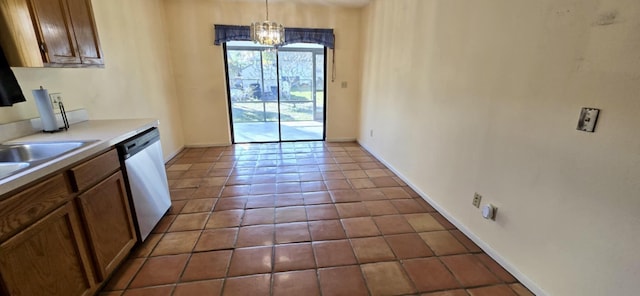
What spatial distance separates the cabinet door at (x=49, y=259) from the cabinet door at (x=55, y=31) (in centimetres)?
101

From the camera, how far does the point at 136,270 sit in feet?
6.13

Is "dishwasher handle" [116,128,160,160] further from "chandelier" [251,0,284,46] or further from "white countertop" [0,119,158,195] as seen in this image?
"chandelier" [251,0,284,46]

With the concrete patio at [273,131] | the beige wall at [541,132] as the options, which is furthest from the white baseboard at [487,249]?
the concrete patio at [273,131]

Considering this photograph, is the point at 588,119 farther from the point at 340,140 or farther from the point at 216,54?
the point at 216,54

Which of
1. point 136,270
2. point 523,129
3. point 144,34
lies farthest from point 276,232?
point 144,34

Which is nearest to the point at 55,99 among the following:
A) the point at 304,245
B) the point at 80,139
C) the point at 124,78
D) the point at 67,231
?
the point at 80,139

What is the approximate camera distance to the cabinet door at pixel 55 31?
63.0 inches

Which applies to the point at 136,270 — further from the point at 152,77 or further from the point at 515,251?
the point at 152,77

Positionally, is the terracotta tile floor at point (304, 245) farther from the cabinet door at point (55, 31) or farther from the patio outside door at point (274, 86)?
the patio outside door at point (274, 86)

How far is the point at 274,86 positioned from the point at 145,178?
3501 mm

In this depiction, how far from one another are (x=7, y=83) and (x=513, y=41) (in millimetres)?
3108

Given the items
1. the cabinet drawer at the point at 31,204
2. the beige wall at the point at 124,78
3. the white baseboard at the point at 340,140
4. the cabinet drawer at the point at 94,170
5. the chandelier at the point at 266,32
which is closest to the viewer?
the cabinet drawer at the point at 31,204

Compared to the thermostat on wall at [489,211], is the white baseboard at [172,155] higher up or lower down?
lower down

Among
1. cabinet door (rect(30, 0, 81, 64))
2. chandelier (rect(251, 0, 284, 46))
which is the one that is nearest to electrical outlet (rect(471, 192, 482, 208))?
chandelier (rect(251, 0, 284, 46))
